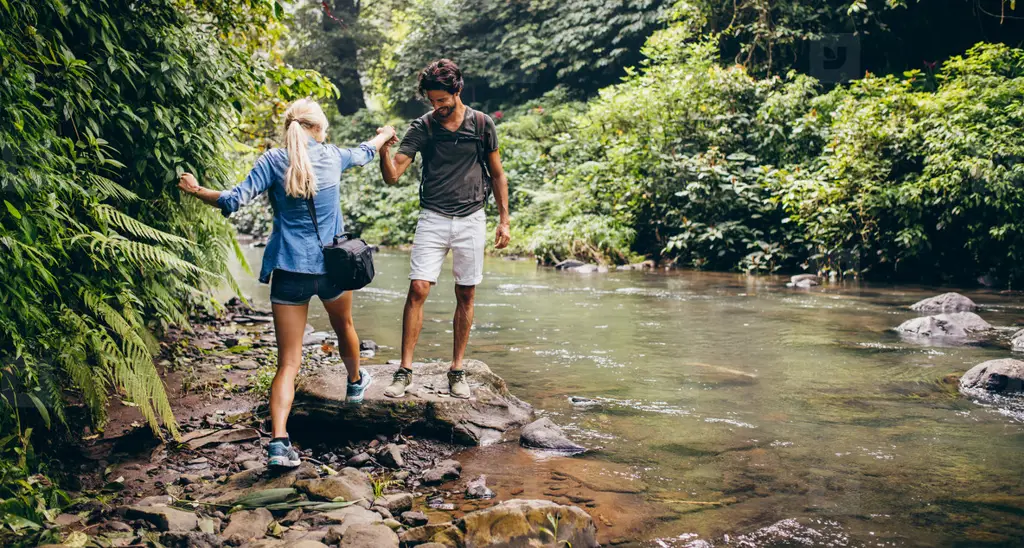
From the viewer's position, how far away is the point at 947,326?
7.86 m

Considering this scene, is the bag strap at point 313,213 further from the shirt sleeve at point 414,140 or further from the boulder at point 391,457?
the boulder at point 391,457

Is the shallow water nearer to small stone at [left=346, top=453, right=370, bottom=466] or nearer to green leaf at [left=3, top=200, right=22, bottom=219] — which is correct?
small stone at [left=346, top=453, right=370, bottom=466]

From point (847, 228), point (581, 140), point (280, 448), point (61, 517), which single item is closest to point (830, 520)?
point (280, 448)

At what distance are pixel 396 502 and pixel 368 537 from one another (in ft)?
1.60

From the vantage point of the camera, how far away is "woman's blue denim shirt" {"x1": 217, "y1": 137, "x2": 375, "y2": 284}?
3781mm

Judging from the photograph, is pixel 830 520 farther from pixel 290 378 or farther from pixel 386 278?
pixel 386 278

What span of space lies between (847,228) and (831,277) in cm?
Answer: 95

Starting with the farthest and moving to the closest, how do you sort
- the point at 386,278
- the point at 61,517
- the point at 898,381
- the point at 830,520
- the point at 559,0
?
the point at 559,0 → the point at 386,278 → the point at 898,381 → the point at 830,520 → the point at 61,517

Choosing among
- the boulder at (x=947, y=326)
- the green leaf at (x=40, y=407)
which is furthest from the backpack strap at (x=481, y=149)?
the boulder at (x=947, y=326)

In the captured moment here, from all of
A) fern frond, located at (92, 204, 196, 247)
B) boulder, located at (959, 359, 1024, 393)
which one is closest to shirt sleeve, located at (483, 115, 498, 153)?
fern frond, located at (92, 204, 196, 247)

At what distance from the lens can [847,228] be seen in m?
13.4

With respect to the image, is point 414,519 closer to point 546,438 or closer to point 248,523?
point 248,523

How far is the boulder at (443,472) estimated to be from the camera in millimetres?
3740

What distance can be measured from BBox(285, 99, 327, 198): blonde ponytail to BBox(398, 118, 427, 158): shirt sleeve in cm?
73
